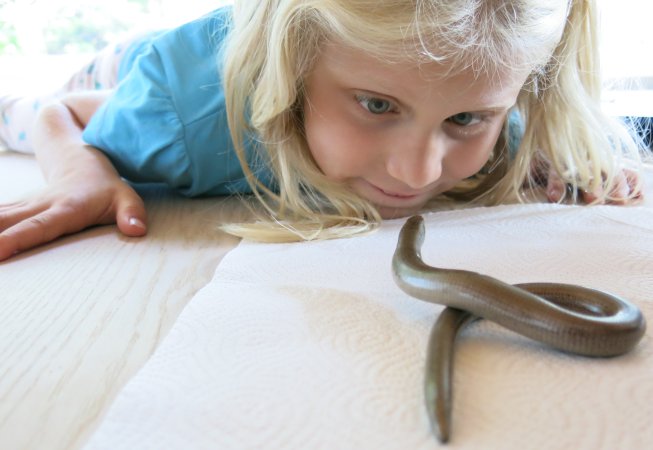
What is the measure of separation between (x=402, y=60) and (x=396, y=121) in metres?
0.11

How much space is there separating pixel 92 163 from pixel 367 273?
2.14 ft

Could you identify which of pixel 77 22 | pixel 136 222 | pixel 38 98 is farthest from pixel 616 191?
pixel 77 22

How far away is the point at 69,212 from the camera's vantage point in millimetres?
980

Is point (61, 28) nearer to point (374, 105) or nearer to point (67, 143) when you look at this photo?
point (67, 143)

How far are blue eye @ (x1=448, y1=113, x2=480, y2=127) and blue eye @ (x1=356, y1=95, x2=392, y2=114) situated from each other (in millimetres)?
102

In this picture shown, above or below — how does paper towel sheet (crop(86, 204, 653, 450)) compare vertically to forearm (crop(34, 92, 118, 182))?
above

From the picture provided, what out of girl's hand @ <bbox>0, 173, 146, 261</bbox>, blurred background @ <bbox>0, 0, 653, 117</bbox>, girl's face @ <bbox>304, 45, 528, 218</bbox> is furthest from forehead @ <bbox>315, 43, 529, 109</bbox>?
blurred background @ <bbox>0, 0, 653, 117</bbox>

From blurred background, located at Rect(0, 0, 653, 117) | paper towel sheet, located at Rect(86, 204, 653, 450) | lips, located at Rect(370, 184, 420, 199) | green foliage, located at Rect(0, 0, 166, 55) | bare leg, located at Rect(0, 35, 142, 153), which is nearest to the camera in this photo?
paper towel sheet, located at Rect(86, 204, 653, 450)

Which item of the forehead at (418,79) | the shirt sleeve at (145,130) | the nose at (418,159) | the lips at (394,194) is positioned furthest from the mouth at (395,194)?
the shirt sleeve at (145,130)

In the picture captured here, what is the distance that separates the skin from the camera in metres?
0.83

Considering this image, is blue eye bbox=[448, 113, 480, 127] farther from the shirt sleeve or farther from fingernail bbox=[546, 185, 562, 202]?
the shirt sleeve

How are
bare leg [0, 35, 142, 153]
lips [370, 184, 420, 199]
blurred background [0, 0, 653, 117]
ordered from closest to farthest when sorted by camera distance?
1. lips [370, 184, 420, 199]
2. bare leg [0, 35, 142, 153]
3. blurred background [0, 0, 653, 117]

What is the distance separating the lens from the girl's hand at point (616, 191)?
112cm

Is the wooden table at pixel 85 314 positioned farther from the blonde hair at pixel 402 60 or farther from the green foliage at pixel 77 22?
the green foliage at pixel 77 22
